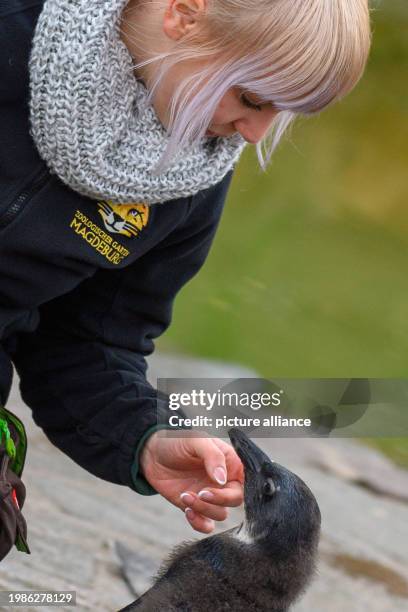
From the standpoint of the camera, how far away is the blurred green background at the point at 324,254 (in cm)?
762

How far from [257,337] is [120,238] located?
540cm

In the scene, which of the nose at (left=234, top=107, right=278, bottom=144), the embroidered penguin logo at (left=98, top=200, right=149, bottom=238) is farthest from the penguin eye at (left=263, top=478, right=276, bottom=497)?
the nose at (left=234, top=107, right=278, bottom=144)

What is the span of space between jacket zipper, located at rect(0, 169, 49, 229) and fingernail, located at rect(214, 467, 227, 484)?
0.63 m

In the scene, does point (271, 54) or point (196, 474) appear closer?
point (271, 54)

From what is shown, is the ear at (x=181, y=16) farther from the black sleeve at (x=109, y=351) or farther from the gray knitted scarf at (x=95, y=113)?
the black sleeve at (x=109, y=351)

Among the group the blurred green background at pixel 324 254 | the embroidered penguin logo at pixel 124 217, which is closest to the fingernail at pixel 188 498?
the embroidered penguin logo at pixel 124 217

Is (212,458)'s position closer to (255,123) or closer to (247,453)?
(247,453)

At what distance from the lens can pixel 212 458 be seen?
92.4 inches

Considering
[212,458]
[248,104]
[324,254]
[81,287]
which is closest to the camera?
[248,104]

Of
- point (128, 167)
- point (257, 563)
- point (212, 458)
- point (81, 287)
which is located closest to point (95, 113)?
point (128, 167)

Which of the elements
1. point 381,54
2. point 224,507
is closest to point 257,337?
point 224,507

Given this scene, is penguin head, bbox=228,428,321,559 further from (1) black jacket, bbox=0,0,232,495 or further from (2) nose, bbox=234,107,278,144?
(2) nose, bbox=234,107,278,144

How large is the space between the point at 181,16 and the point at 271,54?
18 centimetres

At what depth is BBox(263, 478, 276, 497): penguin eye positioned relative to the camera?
248 cm
